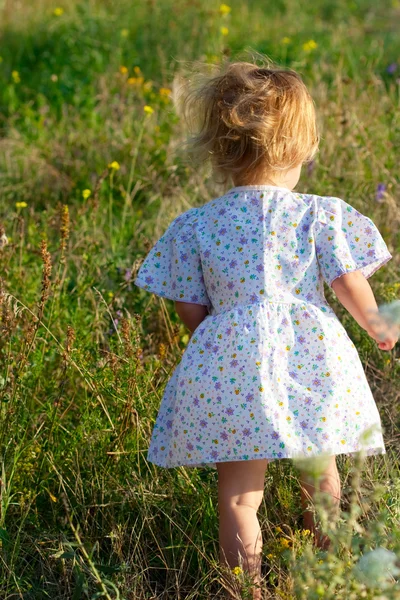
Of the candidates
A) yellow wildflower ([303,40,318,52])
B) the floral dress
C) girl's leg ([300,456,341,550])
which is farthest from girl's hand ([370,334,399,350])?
yellow wildflower ([303,40,318,52])

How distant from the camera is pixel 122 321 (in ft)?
8.41

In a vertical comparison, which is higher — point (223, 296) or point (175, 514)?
point (223, 296)

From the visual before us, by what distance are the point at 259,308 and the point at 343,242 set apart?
0.27 metres

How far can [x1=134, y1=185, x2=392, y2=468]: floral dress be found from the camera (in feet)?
6.86

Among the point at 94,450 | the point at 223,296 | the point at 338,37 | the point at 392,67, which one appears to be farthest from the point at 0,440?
the point at 338,37

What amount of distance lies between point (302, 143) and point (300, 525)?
3.38 feet

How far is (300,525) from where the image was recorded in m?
2.45

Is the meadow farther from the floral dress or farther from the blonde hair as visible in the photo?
the blonde hair

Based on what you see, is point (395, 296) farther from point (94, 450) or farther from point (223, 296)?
point (94, 450)

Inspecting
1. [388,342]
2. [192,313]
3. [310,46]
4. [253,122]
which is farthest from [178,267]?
[310,46]

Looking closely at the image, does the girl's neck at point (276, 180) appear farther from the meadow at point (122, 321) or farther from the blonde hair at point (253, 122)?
the meadow at point (122, 321)

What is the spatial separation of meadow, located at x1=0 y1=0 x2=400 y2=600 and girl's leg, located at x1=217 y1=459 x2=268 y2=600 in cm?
6

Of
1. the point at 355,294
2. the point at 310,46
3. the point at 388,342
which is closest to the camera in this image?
the point at 388,342

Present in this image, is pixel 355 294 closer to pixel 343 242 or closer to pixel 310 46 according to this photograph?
pixel 343 242
